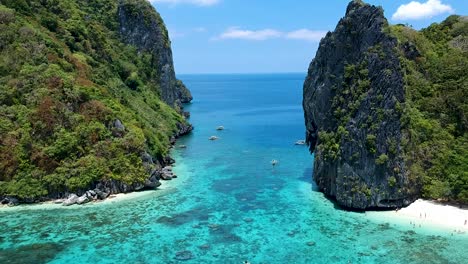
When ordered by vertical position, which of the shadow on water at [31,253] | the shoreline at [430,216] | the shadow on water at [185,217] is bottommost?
the shadow on water at [31,253]

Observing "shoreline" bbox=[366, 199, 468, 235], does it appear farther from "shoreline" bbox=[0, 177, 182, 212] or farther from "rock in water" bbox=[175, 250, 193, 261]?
"shoreline" bbox=[0, 177, 182, 212]

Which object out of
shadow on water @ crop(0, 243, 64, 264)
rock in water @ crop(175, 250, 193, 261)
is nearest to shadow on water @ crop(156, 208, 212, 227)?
rock in water @ crop(175, 250, 193, 261)

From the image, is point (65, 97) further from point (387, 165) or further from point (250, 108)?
point (250, 108)

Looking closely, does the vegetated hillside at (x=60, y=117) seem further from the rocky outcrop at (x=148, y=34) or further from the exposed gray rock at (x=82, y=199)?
the rocky outcrop at (x=148, y=34)

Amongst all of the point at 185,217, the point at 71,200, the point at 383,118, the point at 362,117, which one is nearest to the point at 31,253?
the point at 71,200

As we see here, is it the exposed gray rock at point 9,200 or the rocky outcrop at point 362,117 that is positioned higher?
the rocky outcrop at point 362,117

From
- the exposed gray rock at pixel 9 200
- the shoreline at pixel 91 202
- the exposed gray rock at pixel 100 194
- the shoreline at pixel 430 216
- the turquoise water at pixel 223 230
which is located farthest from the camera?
the exposed gray rock at pixel 100 194

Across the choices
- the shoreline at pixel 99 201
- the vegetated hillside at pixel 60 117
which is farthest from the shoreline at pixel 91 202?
the vegetated hillside at pixel 60 117

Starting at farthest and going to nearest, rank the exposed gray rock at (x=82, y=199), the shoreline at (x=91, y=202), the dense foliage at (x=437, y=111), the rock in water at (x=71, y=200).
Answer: the exposed gray rock at (x=82, y=199) → the rock in water at (x=71, y=200) → the shoreline at (x=91, y=202) → the dense foliage at (x=437, y=111)
